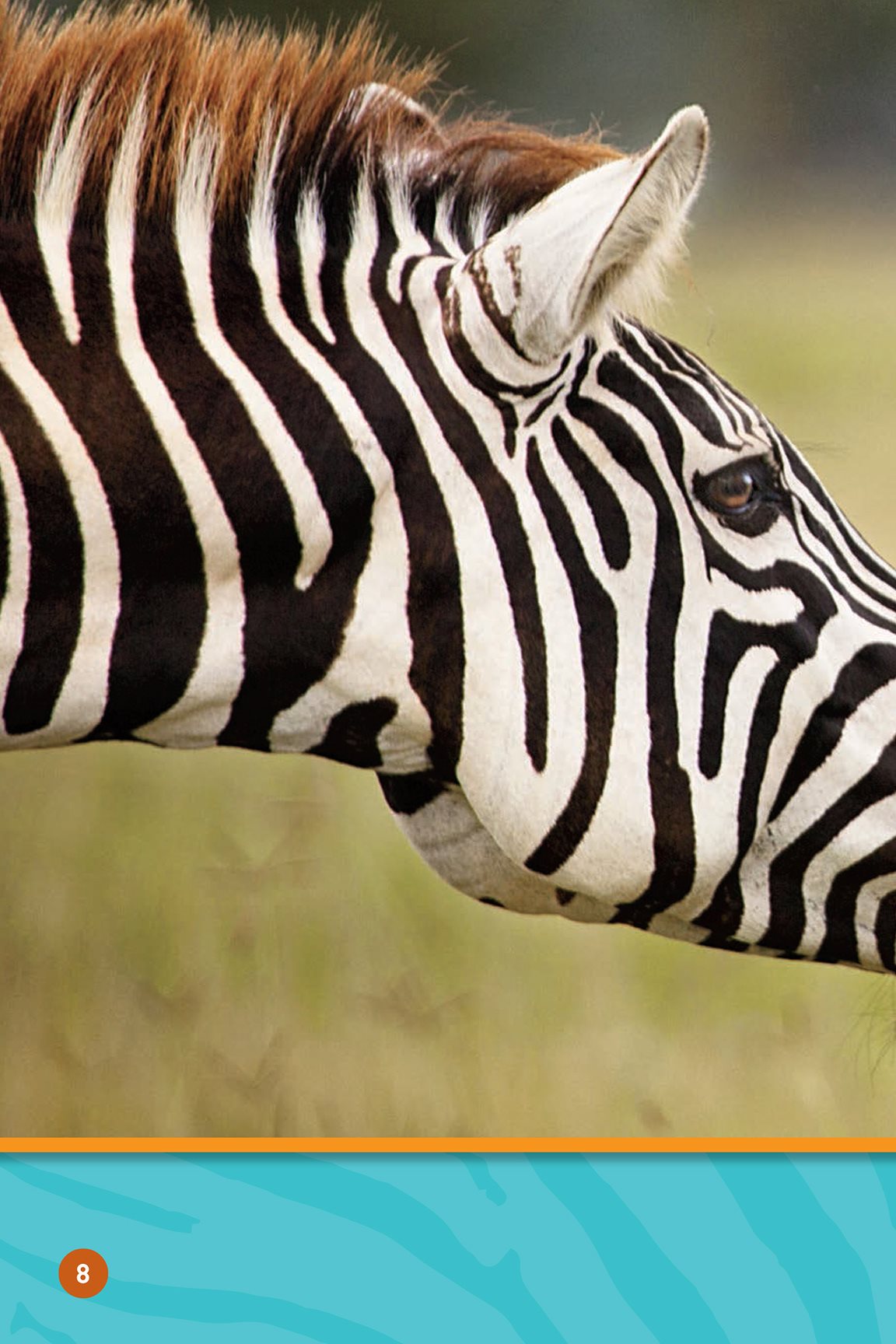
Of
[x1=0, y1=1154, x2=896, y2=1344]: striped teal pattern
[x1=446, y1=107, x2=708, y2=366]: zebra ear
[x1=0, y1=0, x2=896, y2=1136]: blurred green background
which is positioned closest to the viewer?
[x1=446, y1=107, x2=708, y2=366]: zebra ear

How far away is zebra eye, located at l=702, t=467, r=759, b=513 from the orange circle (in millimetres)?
1003

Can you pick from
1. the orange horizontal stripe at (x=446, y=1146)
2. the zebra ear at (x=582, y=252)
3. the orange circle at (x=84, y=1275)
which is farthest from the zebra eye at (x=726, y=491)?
the orange circle at (x=84, y=1275)

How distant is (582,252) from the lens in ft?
3.00

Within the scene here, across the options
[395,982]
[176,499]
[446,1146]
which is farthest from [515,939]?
[176,499]

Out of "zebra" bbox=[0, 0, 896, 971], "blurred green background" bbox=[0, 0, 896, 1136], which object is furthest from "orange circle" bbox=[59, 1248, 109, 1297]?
"zebra" bbox=[0, 0, 896, 971]

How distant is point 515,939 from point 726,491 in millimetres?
987

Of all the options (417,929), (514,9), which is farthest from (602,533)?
(514,9)

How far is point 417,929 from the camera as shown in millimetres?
1874

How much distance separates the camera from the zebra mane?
0.98 metres

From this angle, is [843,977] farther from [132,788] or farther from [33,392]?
[33,392]

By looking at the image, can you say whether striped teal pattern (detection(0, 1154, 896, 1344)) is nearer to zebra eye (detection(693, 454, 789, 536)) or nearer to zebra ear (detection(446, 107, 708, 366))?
zebra eye (detection(693, 454, 789, 536))

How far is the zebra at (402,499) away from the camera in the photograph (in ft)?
3.11

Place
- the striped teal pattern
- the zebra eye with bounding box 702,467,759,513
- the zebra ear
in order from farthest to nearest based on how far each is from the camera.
A: 1. the striped teal pattern
2. the zebra eye with bounding box 702,467,759,513
3. the zebra ear

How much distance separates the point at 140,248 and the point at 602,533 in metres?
0.40
